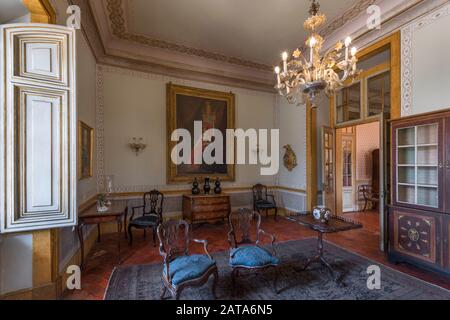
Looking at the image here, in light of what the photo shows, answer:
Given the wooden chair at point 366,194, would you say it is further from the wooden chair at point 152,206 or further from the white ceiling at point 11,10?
the white ceiling at point 11,10

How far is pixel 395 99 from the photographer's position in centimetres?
372

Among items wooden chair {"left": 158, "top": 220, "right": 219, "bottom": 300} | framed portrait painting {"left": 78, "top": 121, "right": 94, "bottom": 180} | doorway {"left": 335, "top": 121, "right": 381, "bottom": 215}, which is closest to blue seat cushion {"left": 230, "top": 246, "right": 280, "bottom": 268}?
wooden chair {"left": 158, "top": 220, "right": 219, "bottom": 300}

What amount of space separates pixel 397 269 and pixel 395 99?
2.71 m

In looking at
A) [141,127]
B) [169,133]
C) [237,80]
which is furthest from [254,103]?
[141,127]

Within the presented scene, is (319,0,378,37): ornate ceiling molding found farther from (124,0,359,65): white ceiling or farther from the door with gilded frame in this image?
the door with gilded frame

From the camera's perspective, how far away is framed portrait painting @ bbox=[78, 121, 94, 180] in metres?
3.40

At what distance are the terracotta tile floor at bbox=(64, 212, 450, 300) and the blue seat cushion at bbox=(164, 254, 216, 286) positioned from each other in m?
1.09

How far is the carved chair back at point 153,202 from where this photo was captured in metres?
4.94

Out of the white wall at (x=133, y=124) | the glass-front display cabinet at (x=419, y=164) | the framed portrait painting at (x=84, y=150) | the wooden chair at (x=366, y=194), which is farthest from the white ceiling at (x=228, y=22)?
the wooden chair at (x=366, y=194)

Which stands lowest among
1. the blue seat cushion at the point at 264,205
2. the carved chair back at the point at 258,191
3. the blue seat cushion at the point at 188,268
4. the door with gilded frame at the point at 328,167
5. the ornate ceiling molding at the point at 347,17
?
the blue seat cushion at the point at 264,205

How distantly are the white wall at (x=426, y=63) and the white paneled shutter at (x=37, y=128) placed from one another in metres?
4.76

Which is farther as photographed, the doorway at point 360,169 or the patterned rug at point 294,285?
the doorway at point 360,169

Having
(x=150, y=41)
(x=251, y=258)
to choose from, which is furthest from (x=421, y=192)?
(x=150, y=41)

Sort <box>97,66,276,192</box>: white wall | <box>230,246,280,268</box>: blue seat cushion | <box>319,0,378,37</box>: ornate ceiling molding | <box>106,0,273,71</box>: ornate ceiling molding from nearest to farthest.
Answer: <box>230,246,280,268</box>: blue seat cushion < <box>319,0,378,37</box>: ornate ceiling molding < <box>106,0,273,71</box>: ornate ceiling molding < <box>97,66,276,192</box>: white wall
